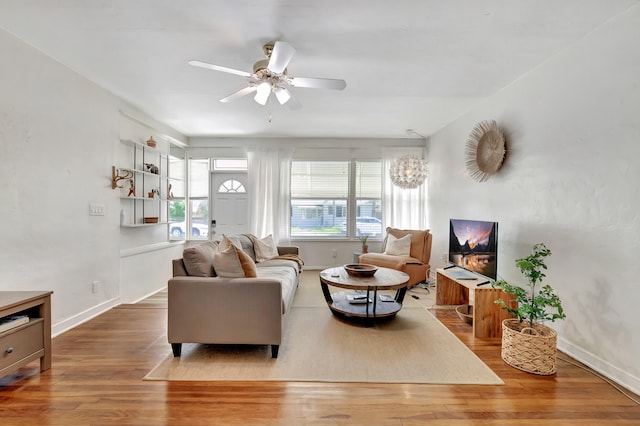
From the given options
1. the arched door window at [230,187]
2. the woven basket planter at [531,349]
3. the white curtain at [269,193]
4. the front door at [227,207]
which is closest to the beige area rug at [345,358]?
the woven basket planter at [531,349]

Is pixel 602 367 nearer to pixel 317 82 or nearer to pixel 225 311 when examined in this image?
pixel 225 311

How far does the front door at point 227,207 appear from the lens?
5.79 meters

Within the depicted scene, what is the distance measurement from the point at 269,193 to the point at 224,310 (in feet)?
11.2

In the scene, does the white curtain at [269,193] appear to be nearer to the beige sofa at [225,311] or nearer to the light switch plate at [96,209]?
the light switch plate at [96,209]

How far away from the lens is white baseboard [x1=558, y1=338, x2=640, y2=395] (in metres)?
2.03

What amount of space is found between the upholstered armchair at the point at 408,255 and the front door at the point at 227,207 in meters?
2.42

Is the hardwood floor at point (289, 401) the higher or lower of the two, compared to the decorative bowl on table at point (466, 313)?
lower

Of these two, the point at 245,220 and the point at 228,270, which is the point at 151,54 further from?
the point at 245,220

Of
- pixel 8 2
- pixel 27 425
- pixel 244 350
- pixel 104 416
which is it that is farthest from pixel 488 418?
pixel 8 2

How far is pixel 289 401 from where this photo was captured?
1914 millimetres

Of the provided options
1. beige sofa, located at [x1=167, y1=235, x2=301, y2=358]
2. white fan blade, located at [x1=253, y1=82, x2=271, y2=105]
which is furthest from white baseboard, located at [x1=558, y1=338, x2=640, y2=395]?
white fan blade, located at [x1=253, y1=82, x2=271, y2=105]

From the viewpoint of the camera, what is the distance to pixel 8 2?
1995mm

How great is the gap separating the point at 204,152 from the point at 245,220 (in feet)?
4.91

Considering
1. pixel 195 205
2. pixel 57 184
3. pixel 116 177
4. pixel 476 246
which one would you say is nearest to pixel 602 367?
pixel 476 246
